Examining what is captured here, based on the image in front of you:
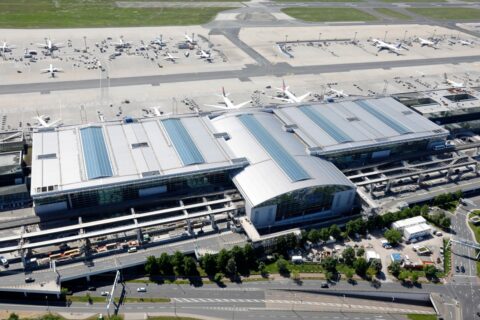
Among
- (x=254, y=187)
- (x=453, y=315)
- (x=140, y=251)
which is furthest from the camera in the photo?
(x=254, y=187)

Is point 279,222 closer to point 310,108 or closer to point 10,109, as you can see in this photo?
point 310,108

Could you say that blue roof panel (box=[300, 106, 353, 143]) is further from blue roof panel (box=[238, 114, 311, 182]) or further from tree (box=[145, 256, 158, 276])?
tree (box=[145, 256, 158, 276])

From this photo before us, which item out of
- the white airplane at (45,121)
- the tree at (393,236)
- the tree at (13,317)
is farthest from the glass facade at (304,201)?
the white airplane at (45,121)

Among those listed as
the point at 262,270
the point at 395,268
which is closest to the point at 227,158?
the point at 262,270

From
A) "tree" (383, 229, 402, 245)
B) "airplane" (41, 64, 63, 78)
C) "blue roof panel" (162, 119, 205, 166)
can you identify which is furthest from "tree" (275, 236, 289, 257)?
"airplane" (41, 64, 63, 78)

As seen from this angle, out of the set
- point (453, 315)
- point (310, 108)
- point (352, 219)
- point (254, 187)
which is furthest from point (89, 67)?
point (453, 315)
